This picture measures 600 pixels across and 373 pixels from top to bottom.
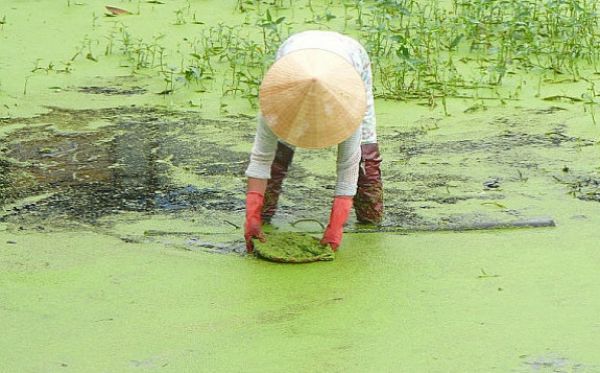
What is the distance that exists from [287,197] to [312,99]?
0.96 meters

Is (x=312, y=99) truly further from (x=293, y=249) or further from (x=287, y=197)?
(x=287, y=197)

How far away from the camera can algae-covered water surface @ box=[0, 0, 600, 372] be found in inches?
100

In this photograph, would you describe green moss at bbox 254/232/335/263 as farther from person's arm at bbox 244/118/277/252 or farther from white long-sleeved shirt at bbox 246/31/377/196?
white long-sleeved shirt at bbox 246/31/377/196

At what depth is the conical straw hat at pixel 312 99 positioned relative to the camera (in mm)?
2668

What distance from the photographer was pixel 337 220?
3021mm

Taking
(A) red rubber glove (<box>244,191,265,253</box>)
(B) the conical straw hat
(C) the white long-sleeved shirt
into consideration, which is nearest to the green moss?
(A) red rubber glove (<box>244,191,265,253</box>)

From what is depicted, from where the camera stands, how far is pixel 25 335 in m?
2.55

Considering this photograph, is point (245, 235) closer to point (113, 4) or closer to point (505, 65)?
point (505, 65)

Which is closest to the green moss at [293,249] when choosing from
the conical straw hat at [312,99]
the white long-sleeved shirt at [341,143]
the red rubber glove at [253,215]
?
the red rubber glove at [253,215]

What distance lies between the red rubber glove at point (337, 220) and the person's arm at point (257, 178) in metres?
0.17

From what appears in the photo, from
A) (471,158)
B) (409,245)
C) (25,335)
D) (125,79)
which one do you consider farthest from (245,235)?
(125,79)

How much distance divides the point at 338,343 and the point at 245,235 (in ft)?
2.08

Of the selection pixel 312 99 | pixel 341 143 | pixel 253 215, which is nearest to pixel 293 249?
pixel 253 215

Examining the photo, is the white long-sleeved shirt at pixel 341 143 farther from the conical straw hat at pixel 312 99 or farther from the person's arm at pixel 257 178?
the conical straw hat at pixel 312 99
